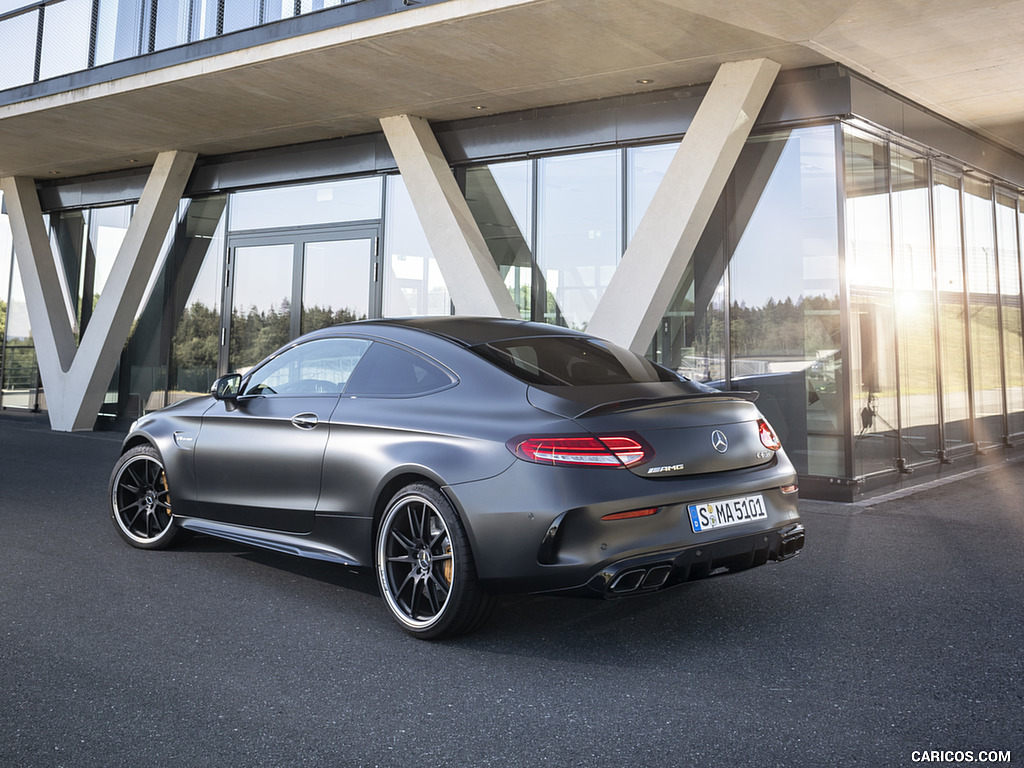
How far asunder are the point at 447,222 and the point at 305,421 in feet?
22.8

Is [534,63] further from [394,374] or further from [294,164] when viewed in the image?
[394,374]

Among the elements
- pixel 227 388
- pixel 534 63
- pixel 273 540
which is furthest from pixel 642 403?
pixel 534 63

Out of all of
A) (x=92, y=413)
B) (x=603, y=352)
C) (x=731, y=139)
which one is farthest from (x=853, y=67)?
(x=92, y=413)

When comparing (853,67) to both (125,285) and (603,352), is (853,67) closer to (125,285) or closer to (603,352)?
(603,352)

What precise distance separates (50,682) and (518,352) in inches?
97.2

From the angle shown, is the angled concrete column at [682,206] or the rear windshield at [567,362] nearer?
the rear windshield at [567,362]

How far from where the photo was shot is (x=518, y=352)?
14.5ft

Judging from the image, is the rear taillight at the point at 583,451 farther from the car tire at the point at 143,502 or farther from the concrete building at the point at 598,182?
the concrete building at the point at 598,182

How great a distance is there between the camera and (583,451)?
364 centimetres

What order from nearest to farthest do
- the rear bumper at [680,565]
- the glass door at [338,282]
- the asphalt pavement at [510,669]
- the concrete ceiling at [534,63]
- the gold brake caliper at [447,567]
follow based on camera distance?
the asphalt pavement at [510,669] < the rear bumper at [680,565] < the gold brake caliper at [447,567] < the concrete ceiling at [534,63] < the glass door at [338,282]

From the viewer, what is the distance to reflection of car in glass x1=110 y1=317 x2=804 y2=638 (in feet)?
11.8

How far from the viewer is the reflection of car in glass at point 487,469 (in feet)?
11.8

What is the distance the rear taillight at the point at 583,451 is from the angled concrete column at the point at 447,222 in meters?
7.26

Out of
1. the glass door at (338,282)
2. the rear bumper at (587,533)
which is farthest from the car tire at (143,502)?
the glass door at (338,282)
